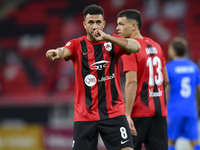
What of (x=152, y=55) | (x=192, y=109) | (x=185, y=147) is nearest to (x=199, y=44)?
(x=185, y=147)

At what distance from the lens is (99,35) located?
3.49 metres

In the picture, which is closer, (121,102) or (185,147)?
(121,102)

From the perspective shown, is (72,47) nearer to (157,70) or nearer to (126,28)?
(126,28)

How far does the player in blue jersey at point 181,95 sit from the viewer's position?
5.75 m

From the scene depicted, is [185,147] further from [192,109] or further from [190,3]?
[190,3]

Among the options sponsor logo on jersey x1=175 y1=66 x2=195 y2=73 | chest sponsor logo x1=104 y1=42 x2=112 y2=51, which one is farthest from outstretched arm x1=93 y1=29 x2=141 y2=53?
sponsor logo on jersey x1=175 y1=66 x2=195 y2=73

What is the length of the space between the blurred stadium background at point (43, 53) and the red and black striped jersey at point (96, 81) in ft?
20.8

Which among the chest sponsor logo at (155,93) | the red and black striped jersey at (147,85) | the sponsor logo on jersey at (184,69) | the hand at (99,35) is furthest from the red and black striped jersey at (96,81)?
the sponsor logo on jersey at (184,69)

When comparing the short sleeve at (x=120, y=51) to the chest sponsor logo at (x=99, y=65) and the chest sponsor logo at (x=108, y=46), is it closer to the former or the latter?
the chest sponsor logo at (x=108, y=46)

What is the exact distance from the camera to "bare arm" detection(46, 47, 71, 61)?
3.29m

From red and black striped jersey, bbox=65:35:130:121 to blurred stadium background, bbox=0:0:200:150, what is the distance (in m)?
6.33

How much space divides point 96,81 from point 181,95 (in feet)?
8.33

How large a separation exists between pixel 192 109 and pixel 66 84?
8113 millimetres

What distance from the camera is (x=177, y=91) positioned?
582 cm
